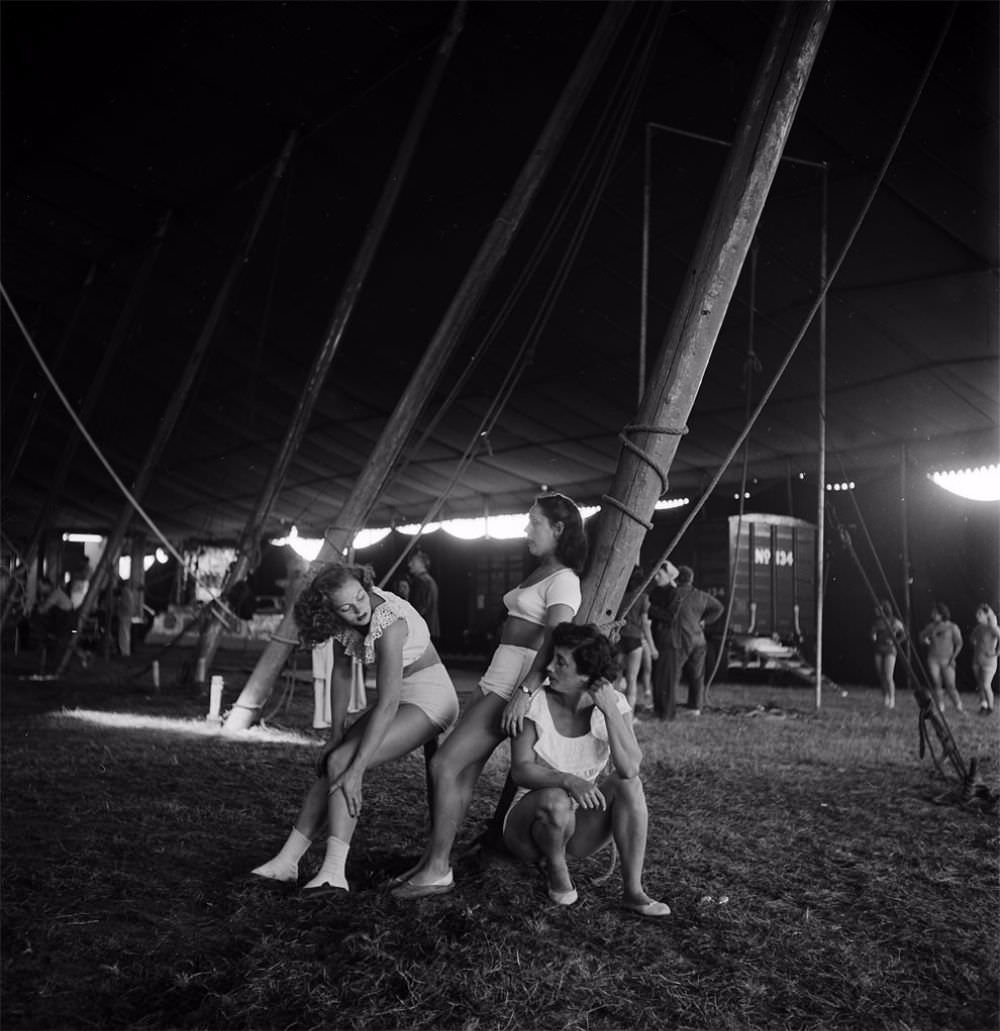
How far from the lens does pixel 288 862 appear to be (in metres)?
3.95

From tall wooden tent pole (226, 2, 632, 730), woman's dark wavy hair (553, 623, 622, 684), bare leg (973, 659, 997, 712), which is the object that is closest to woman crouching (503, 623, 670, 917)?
woman's dark wavy hair (553, 623, 622, 684)

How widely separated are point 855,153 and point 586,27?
2775mm

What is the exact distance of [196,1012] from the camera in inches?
107

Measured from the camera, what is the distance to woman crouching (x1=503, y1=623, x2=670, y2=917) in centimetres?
366

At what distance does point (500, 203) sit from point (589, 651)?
842 cm

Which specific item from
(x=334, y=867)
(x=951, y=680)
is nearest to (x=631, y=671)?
(x=951, y=680)

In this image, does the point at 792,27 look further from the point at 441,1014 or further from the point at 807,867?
the point at 441,1014

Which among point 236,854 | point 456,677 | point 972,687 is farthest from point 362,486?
point 972,687

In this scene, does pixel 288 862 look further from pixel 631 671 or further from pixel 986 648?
pixel 986 648

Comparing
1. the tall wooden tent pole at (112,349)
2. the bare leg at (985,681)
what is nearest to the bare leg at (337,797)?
the bare leg at (985,681)

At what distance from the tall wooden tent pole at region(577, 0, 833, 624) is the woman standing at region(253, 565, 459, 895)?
0.81m

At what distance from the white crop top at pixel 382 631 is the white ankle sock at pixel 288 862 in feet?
2.44

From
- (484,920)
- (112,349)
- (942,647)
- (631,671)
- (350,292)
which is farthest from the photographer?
(112,349)

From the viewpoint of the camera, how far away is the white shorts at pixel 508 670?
13.0 ft
